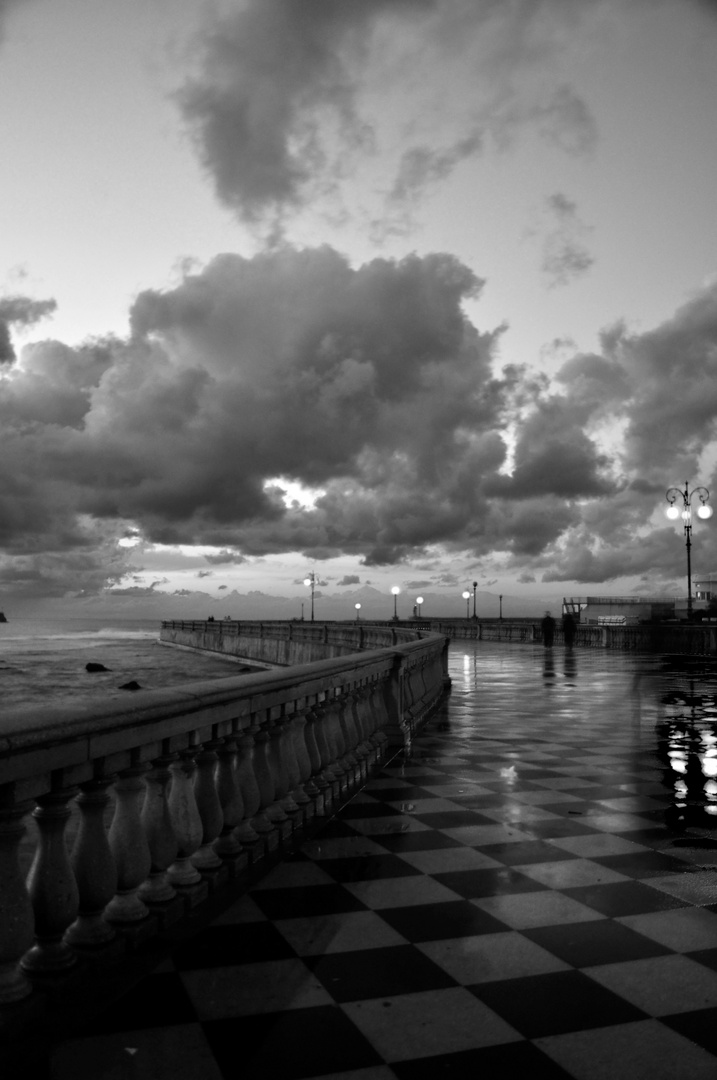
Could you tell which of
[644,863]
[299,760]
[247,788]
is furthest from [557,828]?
[247,788]

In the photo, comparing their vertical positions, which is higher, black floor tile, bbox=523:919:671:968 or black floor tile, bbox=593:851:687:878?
black floor tile, bbox=523:919:671:968

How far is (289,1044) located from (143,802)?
4.67 ft

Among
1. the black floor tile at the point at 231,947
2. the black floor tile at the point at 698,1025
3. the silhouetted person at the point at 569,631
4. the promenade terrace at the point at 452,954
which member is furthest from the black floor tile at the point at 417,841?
the silhouetted person at the point at 569,631

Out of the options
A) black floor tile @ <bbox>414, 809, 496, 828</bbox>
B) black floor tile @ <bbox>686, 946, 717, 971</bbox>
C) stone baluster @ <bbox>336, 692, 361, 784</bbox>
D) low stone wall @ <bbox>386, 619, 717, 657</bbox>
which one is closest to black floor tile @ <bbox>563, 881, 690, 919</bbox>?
black floor tile @ <bbox>686, 946, 717, 971</bbox>

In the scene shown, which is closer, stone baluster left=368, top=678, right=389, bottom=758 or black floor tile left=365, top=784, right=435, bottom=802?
black floor tile left=365, top=784, right=435, bottom=802

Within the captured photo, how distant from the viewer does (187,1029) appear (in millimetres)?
3162

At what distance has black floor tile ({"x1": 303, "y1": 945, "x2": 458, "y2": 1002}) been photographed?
354 cm

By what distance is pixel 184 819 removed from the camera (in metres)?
4.25

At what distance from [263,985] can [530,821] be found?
11.6 feet

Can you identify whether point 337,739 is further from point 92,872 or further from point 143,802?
point 92,872

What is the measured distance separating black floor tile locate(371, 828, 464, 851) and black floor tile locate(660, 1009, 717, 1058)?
99.4 inches

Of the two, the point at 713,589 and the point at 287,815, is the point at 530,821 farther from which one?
the point at 713,589

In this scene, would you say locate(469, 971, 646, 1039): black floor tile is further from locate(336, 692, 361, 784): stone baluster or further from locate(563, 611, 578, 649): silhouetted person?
locate(563, 611, 578, 649): silhouetted person

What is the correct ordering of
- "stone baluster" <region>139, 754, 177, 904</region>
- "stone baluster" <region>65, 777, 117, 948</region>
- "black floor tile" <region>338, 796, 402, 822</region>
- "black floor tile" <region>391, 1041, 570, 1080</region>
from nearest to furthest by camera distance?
"black floor tile" <region>391, 1041, 570, 1080</region> < "stone baluster" <region>65, 777, 117, 948</region> < "stone baluster" <region>139, 754, 177, 904</region> < "black floor tile" <region>338, 796, 402, 822</region>
